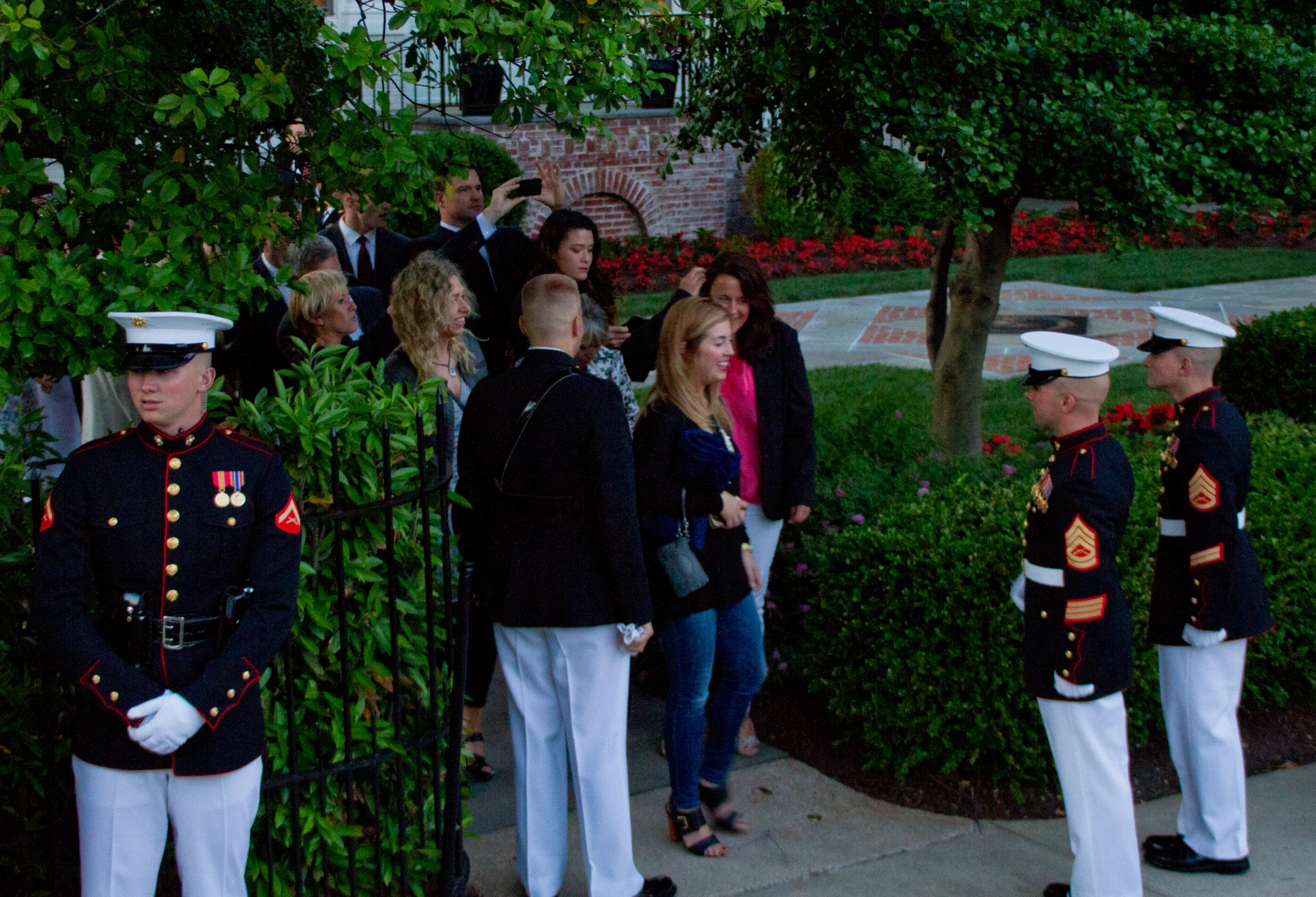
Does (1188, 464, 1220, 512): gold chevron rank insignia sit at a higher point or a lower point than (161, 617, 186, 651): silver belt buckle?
higher

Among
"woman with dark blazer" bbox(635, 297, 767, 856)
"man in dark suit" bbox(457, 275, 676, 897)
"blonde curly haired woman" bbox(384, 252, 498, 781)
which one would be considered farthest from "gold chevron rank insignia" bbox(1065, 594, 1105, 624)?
"blonde curly haired woman" bbox(384, 252, 498, 781)

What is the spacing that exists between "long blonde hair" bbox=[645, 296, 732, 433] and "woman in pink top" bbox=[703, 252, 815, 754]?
26.0 inches

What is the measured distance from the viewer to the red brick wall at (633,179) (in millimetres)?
16078

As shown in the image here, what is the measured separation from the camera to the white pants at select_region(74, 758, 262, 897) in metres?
3.01

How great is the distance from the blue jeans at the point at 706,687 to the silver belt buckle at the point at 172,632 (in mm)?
1606

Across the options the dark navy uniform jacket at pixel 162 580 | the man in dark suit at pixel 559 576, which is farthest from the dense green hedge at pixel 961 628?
the dark navy uniform jacket at pixel 162 580

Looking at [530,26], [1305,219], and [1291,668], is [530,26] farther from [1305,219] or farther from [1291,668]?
[1305,219]

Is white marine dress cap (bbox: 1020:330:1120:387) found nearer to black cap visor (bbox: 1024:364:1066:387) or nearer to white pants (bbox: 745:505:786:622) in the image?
black cap visor (bbox: 1024:364:1066:387)

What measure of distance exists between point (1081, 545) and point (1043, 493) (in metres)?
0.20

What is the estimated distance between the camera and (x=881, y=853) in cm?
A: 441

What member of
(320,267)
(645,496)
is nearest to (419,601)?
(645,496)

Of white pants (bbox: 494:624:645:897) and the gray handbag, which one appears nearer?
white pants (bbox: 494:624:645:897)

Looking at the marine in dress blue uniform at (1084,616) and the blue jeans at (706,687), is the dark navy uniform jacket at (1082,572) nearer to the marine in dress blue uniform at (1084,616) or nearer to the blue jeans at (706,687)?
the marine in dress blue uniform at (1084,616)

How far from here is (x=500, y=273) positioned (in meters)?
6.38
